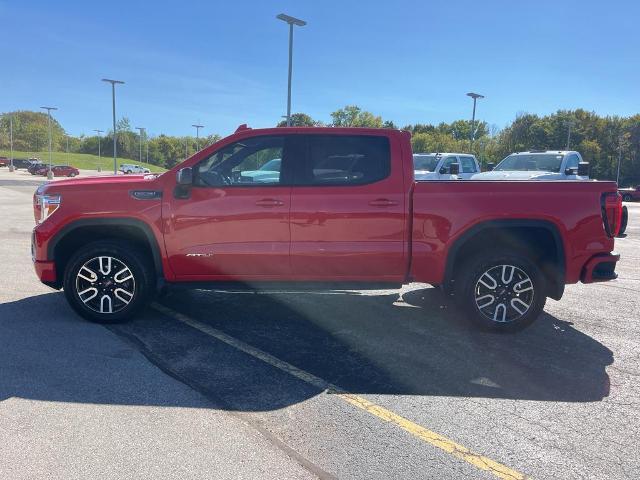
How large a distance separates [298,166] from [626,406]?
3.40 meters

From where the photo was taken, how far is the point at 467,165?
1870 cm

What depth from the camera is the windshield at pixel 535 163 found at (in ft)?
49.2

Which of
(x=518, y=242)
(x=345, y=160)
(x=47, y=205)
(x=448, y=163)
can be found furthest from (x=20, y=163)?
(x=518, y=242)

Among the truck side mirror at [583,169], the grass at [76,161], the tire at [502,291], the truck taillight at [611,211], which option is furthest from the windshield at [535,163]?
the grass at [76,161]

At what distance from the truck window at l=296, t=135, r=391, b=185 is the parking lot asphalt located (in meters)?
1.52

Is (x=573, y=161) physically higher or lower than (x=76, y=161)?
lower

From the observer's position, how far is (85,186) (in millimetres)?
5246

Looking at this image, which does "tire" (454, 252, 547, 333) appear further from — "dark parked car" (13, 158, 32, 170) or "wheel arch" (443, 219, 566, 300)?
"dark parked car" (13, 158, 32, 170)

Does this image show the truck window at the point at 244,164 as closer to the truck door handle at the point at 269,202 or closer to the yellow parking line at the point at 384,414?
the truck door handle at the point at 269,202

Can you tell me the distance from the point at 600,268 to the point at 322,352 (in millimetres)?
2855

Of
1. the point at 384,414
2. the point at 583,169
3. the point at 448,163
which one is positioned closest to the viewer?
the point at 384,414

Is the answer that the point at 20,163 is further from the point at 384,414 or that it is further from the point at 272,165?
the point at 384,414

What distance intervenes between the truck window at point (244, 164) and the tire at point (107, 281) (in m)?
1.04

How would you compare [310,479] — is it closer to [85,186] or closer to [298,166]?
[298,166]
